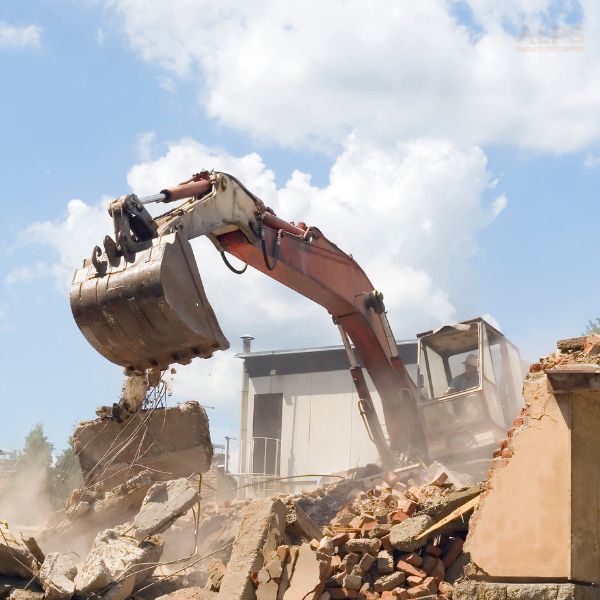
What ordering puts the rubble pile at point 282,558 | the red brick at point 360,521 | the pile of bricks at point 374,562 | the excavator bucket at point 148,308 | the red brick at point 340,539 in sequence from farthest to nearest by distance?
the red brick at point 360,521 → the red brick at point 340,539 → the rubble pile at point 282,558 → the pile of bricks at point 374,562 → the excavator bucket at point 148,308

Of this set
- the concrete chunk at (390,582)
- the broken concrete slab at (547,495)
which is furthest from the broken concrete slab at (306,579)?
the broken concrete slab at (547,495)

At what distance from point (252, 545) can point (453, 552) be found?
6.02 ft

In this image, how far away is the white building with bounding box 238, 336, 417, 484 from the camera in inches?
890

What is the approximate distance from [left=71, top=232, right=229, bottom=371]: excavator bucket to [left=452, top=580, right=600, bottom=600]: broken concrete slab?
109 inches

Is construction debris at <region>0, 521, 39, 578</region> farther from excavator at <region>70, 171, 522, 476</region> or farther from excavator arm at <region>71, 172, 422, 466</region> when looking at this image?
excavator arm at <region>71, 172, 422, 466</region>

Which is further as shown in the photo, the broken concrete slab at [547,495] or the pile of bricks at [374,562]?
the pile of bricks at [374,562]

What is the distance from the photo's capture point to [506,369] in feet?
43.6

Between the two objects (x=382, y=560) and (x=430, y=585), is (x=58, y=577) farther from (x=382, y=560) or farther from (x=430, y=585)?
(x=430, y=585)

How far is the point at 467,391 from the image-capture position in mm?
12516

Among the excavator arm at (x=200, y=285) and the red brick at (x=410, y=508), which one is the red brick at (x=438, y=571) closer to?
the red brick at (x=410, y=508)

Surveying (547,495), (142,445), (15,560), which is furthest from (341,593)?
(142,445)

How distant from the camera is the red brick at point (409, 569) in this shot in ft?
25.9

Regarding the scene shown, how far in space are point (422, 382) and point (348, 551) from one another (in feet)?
18.6

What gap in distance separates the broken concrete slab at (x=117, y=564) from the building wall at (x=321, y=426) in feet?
42.5
